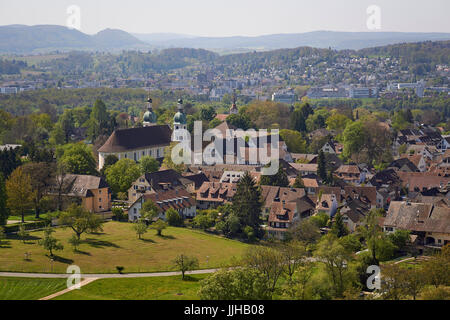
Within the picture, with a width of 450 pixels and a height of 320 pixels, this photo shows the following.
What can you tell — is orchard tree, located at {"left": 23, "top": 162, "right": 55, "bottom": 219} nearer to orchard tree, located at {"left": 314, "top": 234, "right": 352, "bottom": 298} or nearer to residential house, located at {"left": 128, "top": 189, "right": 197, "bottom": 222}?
residential house, located at {"left": 128, "top": 189, "right": 197, "bottom": 222}

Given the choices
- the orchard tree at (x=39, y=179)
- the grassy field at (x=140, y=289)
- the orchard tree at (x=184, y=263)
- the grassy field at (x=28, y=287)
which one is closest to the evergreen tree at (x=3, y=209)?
the orchard tree at (x=39, y=179)

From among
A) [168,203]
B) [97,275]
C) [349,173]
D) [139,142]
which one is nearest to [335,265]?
[97,275]

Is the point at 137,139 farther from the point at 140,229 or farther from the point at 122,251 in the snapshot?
the point at 122,251

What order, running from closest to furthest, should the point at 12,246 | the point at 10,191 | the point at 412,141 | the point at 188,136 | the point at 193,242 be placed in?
the point at 12,246 < the point at 193,242 < the point at 10,191 < the point at 188,136 < the point at 412,141

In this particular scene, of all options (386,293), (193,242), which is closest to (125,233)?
(193,242)

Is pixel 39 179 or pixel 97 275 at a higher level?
pixel 39 179

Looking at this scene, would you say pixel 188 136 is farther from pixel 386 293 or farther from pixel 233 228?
pixel 386 293

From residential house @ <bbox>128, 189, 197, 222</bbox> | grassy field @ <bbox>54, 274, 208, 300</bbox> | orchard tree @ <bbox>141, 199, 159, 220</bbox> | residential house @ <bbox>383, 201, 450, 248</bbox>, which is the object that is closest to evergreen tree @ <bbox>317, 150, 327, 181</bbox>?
residential house @ <bbox>128, 189, 197, 222</bbox>
